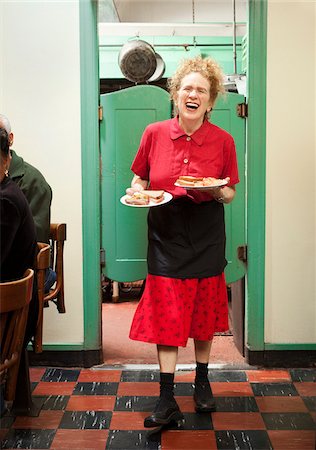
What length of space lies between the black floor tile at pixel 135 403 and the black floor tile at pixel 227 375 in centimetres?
42

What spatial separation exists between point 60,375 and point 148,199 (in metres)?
1.25

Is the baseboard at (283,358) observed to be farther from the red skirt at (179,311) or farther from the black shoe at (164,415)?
the black shoe at (164,415)

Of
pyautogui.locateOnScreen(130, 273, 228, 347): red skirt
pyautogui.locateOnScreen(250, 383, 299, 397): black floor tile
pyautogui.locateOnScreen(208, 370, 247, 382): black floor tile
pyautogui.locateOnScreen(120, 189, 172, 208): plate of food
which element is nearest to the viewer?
pyautogui.locateOnScreen(120, 189, 172, 208): plate of food

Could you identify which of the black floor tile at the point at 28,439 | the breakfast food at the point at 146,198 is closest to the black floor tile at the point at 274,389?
the black floor tile at the point at 28,439

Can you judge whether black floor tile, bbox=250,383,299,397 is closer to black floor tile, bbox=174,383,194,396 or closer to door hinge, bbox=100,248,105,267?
black floor tile, bbox=174,383,194,396

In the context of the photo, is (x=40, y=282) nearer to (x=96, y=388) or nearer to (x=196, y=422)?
(x=96, y=388)

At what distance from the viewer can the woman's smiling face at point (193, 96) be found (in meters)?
2.30

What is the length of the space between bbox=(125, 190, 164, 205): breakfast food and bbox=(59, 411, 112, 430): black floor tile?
99 centimetres

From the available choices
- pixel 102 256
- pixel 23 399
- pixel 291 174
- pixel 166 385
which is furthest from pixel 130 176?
pixel 23 399

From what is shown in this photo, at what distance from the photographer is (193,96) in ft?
7.50

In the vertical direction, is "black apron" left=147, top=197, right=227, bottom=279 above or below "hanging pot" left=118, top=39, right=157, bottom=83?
below

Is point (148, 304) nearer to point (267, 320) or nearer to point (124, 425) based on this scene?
point (124, 425)

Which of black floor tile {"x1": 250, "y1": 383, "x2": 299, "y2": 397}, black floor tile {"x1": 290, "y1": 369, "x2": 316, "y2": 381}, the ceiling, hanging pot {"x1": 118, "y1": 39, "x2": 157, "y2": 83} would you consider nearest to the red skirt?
black floor tile {"x1": 250, "y1": 383, "x2": 299, "y2": 397}

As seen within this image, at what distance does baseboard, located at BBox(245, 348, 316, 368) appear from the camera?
3.01 m
